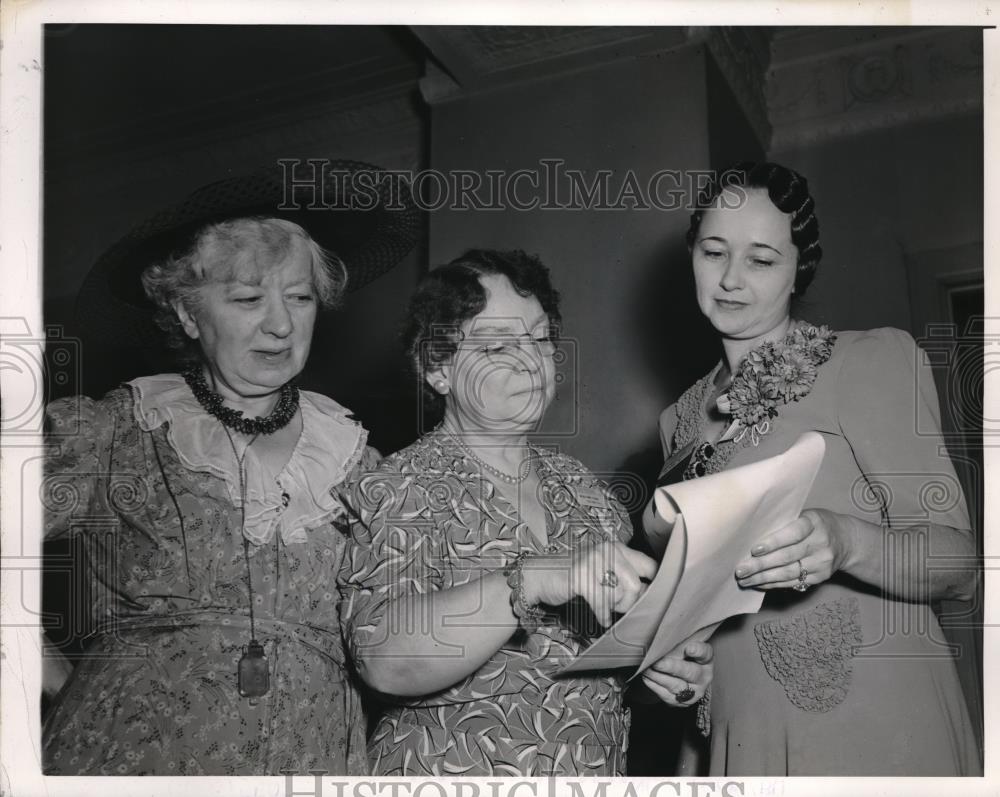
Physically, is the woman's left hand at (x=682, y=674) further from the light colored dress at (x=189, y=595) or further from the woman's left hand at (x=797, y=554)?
the light colored dress at (x=189, y=595)

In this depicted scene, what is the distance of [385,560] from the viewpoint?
1471 millimetres

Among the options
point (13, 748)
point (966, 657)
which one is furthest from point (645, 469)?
point (13, 748)

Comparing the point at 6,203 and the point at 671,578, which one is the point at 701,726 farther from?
the point at 6,203

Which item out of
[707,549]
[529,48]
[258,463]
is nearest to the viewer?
[707,549]

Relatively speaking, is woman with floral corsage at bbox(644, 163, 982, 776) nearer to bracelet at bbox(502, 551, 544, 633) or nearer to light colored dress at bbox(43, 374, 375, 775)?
bracelet at bbox(502, 551, 544, 633)

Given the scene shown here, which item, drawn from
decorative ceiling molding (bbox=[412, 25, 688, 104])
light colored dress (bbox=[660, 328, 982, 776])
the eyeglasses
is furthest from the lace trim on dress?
decorative ceiling molding (bbox=[412, 25, 688, 104])

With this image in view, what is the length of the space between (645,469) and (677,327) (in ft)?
0.92

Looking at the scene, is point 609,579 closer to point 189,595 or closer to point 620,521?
point 620,521

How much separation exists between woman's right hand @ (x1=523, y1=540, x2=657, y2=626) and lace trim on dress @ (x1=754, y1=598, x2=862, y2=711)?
198 mm

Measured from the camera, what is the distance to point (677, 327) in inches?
80.7

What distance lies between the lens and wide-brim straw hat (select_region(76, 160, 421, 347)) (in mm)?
1733

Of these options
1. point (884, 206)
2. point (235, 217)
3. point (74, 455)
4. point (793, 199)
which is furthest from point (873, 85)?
point (74, 455)

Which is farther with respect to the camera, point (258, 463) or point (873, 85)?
point (873, 85)

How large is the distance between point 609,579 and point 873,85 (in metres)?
1.37
